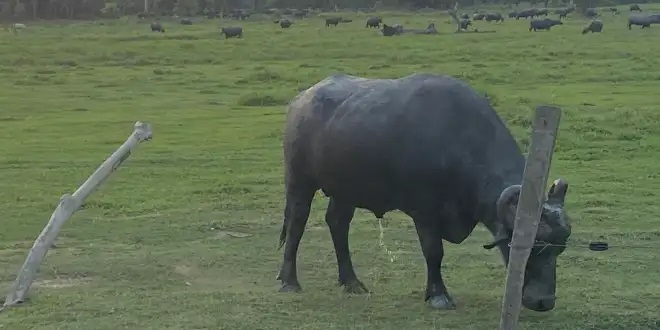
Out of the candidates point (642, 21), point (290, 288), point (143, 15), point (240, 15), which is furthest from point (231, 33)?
point (290, 288)

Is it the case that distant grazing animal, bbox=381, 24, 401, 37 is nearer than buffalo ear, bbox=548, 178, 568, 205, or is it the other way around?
buffalo ear, bbox=548, 178, 568, 205

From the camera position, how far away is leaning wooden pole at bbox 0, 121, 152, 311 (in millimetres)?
8664

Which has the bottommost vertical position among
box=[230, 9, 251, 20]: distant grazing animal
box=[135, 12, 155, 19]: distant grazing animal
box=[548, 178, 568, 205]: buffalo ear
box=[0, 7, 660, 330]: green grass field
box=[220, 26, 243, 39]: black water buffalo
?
box=[135, 12, 155, 19]: distant grazing animal

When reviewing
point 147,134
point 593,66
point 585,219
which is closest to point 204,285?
point 147,134

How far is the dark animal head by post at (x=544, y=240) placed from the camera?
704cm

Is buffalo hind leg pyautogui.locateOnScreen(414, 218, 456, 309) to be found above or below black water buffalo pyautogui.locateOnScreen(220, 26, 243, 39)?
above

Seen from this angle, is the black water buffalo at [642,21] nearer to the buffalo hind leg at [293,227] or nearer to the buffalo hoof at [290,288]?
the buffalo hind leg at [293,227]

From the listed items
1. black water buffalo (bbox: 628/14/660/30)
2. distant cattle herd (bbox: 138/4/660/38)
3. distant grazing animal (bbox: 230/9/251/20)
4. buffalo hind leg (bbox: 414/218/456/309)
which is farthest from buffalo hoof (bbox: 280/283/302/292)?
distant grazing animal (bbox: 230/9/251/20)

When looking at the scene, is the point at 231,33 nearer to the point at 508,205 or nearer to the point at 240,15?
the point at 240,15

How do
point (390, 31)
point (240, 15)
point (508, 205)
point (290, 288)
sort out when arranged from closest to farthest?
point (508, 205), point (290, 288), point (390, 31), point (240, 15)

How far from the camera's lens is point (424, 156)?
26.2ft

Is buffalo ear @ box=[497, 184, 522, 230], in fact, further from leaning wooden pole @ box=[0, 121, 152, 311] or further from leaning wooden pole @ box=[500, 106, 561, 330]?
leaning wooden pole @ box=[0, 121, 152, 311]

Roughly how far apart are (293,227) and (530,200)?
3.35 m

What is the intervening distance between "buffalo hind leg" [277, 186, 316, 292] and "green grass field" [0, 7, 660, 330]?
0.55 ft
